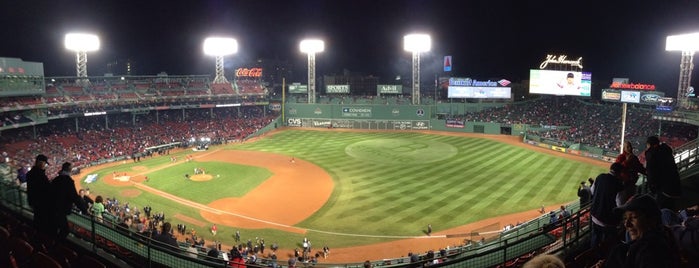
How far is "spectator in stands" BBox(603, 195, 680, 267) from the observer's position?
3.54 m

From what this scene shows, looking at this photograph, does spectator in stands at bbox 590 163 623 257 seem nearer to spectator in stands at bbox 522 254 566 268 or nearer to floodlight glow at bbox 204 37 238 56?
spectator in stands at bbox 522 254 566 268

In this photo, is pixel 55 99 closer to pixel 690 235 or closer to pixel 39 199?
pixel 39 199

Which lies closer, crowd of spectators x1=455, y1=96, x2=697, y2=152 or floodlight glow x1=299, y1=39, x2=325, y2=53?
crowd of spectators x1=455, y1=96, x2=697, y2=152

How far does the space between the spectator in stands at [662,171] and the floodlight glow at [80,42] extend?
64.0m

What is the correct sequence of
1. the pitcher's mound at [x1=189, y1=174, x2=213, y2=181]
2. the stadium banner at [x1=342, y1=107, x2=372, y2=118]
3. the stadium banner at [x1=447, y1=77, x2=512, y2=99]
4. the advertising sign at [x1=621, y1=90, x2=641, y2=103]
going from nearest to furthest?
the pitcher's mound at [x1=189, y1=174, x2=213, y2=181] < the advertising sign at [x1=621, y1=90, x2=641, y2=103] < the stadium banner at [x1=447, y1=77, x2=512, y2=99] < the stadium banner at [x1=342, y1=107, x2=372, y2=118]

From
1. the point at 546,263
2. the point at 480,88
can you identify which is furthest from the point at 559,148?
the point at 546,263

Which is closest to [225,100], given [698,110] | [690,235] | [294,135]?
[294,135]

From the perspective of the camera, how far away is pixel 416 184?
3503 cm

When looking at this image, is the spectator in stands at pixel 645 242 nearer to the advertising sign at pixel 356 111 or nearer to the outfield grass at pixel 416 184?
the outfield grass at pixel 416 184

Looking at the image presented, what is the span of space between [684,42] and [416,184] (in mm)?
34794

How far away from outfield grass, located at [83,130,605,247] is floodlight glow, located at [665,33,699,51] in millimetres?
18083

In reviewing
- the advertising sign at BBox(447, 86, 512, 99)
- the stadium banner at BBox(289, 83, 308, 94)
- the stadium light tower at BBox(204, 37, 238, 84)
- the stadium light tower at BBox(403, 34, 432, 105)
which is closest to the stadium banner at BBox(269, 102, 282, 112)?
the stadium banner at BBox(289, 83, 308, 94)

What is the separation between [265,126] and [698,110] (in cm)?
5472

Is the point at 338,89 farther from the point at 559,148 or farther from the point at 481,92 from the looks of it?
the point at 559,148
